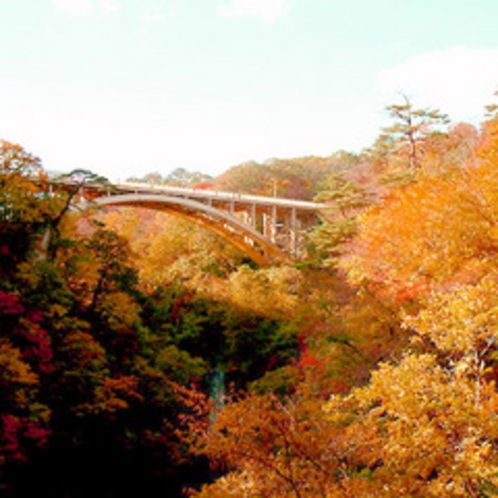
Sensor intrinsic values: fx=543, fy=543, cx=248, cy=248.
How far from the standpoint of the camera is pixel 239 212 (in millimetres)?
28969

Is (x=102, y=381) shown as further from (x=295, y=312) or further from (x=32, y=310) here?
(x=295, y=312)

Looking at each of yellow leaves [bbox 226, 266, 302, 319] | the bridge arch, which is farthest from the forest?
the bridge arch

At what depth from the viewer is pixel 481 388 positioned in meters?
6.14

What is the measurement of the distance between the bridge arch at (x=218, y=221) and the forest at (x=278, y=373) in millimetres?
5861

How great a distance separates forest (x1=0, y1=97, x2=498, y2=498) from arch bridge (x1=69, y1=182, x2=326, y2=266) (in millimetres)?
6802

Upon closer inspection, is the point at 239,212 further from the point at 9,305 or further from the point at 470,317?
the point at 470,317

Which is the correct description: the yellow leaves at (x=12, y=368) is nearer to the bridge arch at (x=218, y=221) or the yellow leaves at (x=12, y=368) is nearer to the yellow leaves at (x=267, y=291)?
the yellow leaves at (x=267, y=291)

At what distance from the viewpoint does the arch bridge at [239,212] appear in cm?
2348

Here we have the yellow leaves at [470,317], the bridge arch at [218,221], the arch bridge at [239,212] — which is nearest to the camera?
the yellow leaves at [470,317]

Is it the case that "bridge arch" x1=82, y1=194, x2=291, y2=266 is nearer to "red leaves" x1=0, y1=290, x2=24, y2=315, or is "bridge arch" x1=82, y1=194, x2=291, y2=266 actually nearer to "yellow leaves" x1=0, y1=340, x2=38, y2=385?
"red leaves" x1=0, y1=290, x2=24, y2=315

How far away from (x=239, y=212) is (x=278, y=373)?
1503 centimetres

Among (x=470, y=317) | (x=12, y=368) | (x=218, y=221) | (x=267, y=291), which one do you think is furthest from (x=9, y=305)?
(x=218, y=221)

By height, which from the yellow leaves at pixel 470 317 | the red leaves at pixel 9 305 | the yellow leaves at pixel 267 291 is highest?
the yellow leaves at pixel 470 317

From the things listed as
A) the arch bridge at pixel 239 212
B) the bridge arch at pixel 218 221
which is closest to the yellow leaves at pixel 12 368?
the bridge arch at pixel 218 221
